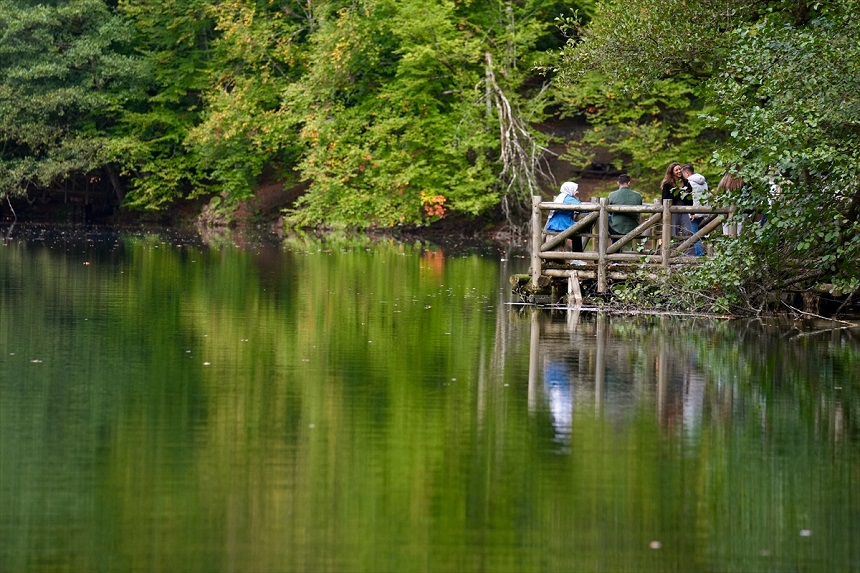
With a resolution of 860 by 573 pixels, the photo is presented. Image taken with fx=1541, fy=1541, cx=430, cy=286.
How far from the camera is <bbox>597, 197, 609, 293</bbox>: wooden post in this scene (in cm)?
1989

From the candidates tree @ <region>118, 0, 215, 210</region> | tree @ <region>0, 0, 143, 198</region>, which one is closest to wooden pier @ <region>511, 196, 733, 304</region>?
tree @ <region>0, 0, 143, 198</region>

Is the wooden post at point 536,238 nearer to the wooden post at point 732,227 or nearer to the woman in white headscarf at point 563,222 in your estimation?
the woman in white headscarf at point 563,222

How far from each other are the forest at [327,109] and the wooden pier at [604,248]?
195 inches

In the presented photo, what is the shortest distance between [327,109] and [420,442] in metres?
34.1

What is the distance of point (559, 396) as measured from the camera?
11.8 m

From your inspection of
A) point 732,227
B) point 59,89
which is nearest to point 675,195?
point 732,227

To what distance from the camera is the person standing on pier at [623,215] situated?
20453 mm

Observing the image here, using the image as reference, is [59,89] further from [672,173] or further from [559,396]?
[559,396]

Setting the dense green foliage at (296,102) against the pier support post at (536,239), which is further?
the dense green foliage at (296,102)

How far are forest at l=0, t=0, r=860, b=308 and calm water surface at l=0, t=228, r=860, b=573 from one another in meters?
10.1

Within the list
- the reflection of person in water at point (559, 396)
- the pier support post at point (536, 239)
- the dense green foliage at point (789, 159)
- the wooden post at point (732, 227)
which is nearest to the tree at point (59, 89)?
the pier support post at point (536, 239)

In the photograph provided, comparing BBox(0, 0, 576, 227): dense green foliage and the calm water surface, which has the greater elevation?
BBox(0, 0, 576, 227): dense green foliage

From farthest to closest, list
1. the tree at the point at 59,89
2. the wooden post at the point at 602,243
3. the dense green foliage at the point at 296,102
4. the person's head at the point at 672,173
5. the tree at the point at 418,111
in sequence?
the tree at the point at 59,89 < the dense green foliage at the point at 296,102 < the tree at the point at 418,111 < the person's head at the point at 672,173 < the wooden post at the point at 602,243

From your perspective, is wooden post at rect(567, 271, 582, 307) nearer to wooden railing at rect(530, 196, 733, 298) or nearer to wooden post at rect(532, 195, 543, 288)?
wooden railing at rect(530, 196, 733, 298)
